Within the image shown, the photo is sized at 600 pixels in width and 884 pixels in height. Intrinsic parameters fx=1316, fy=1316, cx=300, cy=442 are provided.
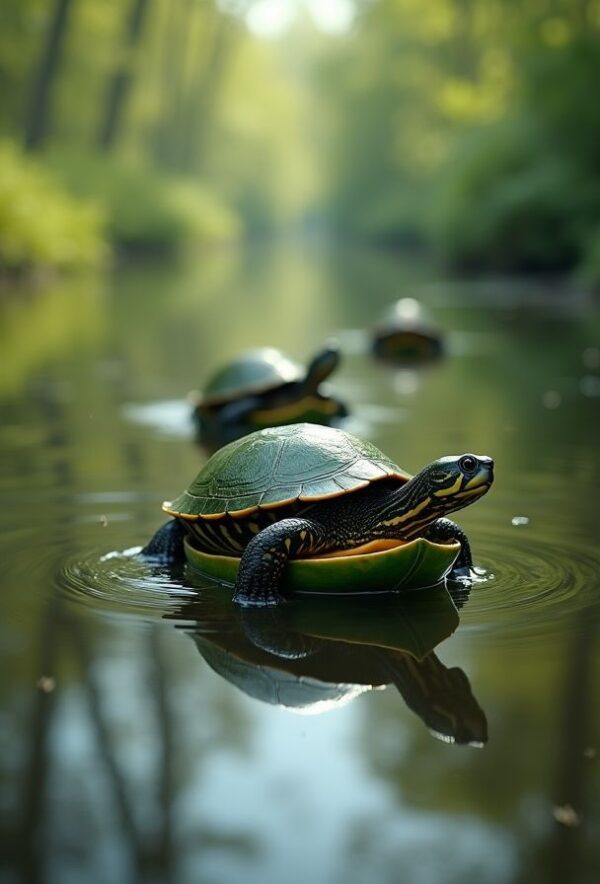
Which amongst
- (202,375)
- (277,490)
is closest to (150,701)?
(277,490)

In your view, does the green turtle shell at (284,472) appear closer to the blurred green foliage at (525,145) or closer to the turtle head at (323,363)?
the turtle head at (323,363)

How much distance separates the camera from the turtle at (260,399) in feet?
28.0

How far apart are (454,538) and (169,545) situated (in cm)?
106

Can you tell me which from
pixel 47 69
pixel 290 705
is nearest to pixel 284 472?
pixel 290 705

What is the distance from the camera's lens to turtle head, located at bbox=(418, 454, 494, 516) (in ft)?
13.6

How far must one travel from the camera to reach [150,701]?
3.44 m

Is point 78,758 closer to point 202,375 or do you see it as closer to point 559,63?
point 202,375

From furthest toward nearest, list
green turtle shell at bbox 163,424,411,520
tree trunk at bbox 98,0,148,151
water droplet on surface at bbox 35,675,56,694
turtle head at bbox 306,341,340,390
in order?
1. tree trunk at bbox 98,0,148,151
2. turtle head at bbox 306,341,340,390
3. green turtle shell at bbox 163,424,411,520
4. water droplet on surface at bbox 35,675,56,694

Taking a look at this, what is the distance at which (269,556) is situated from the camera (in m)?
4.23

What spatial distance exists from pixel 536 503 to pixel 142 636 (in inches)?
103

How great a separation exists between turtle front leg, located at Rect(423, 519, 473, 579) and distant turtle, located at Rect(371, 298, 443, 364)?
31.1ft

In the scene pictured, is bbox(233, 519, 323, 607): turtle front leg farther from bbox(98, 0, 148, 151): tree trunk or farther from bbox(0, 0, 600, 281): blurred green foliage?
bbox(98, 0, 148, 151): tree trunk

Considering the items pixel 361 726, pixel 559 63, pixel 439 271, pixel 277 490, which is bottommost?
pixel 439 271

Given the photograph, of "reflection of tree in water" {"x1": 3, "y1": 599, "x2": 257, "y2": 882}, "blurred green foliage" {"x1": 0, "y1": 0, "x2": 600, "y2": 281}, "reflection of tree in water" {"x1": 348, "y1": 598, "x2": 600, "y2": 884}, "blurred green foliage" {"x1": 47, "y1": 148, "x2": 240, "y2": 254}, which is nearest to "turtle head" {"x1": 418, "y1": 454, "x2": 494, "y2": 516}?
"reflection of tree in water" {"x1": 348, "y1": 598, "x2": 600, "y2": 884}
